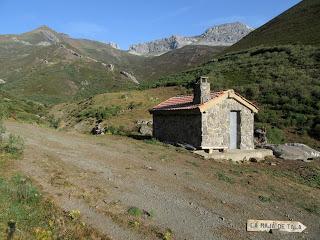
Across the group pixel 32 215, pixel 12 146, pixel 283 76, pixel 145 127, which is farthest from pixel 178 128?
pixel 283 76

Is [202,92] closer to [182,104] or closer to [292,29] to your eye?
[182,104]

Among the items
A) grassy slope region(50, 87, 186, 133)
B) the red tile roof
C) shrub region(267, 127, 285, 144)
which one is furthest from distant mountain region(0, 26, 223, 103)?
the red tile roof

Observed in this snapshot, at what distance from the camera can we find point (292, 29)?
72.8 meters

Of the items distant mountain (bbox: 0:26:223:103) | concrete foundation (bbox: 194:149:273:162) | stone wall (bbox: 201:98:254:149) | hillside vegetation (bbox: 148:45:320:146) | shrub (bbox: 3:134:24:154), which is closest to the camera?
shrub (bbox: 3:134:24:154)

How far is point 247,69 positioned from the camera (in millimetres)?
54719

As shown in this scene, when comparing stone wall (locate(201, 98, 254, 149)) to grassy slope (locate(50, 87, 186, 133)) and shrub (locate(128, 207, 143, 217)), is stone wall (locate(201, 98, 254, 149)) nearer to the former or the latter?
grassy slope (locate(50, 87, 186, 133))

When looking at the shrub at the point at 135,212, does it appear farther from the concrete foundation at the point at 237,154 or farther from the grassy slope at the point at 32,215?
the concrete foundation at the point at 237,154

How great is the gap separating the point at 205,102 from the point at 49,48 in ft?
362

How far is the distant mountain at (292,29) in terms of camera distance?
64.9m

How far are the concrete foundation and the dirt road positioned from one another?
5.59 ft

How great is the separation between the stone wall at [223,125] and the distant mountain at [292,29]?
37.3 meters

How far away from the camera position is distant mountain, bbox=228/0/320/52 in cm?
6495

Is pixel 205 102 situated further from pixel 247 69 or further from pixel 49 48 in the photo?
pixel 49 48

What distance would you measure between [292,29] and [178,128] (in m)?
53.1
